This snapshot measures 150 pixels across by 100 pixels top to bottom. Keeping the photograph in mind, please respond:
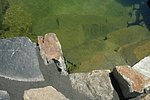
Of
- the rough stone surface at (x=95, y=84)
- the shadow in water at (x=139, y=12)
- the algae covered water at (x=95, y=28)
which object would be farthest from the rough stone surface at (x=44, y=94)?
the shadow in water at (x=139, y=12)

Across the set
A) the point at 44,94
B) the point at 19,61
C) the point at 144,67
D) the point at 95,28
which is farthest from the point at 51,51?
the point at 95,28

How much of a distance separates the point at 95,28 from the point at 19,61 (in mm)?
3720

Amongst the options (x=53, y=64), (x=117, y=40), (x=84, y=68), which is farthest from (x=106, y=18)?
(x=53, y=64)

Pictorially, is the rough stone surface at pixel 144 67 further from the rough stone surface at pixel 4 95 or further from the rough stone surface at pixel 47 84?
the rough stone surface at pixel 4 95

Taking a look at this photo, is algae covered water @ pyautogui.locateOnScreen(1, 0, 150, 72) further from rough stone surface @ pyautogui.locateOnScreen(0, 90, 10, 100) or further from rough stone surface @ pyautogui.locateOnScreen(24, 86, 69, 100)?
rough stone surface @ pyautogui.locateOnScreen(0, 90, 10, 100)

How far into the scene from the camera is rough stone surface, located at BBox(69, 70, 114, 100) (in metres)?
6.62

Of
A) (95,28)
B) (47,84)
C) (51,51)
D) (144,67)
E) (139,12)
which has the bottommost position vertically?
(95,28)

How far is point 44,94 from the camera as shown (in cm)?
631

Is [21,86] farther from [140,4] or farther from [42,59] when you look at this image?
[140,4]

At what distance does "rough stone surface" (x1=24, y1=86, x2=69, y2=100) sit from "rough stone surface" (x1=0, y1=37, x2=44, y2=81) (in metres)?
0.24

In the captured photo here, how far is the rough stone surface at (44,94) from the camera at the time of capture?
625cm

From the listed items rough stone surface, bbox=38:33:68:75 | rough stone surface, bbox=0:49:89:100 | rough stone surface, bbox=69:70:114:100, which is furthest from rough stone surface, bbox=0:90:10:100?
rough stone surface, bbox=69:70:114:100

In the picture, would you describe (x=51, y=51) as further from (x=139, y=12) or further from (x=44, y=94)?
(x=139, y=12)

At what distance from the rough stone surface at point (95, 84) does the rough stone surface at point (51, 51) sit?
258mm
